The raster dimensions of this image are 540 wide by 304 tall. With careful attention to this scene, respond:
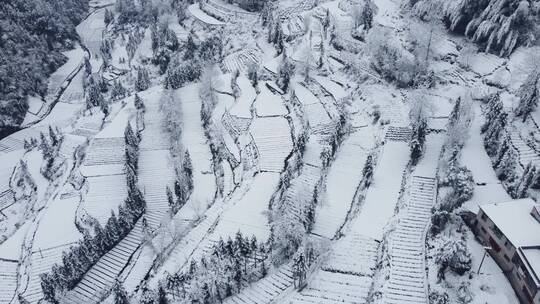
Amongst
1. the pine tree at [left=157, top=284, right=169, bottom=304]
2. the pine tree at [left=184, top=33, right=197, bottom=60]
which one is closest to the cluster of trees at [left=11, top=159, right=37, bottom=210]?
the pine tree at [left=184, top=33, right=197, bottom=60]

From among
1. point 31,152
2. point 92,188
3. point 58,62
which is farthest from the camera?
point 58,62

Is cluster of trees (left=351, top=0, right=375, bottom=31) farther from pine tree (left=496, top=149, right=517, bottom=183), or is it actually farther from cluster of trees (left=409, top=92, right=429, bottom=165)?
pine tree (left=496, top=149, right=517, bottom=183)

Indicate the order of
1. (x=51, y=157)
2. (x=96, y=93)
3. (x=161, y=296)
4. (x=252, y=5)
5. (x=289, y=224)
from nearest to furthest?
(x=161, y=296) < (x=289, y=224) < (x=51, y=157) < (x=96, y=93) < (x=252, y=5)

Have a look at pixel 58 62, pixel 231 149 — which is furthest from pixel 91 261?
pixel 58 62

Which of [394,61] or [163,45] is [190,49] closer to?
[163,45]

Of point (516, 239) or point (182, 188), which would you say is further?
point (182, 188)

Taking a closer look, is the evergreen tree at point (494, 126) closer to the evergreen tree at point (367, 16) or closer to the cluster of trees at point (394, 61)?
the cluster of trees at point (394, 61)

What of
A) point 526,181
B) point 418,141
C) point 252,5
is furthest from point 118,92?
→ point 526,181

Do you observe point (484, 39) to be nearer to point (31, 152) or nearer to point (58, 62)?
point (31, 152)
